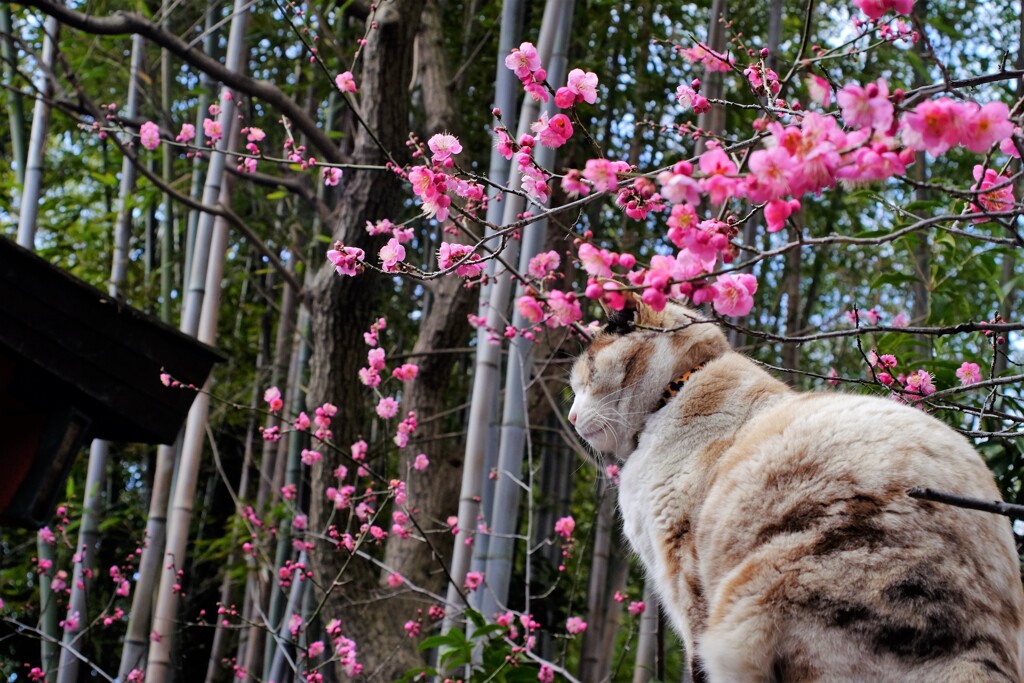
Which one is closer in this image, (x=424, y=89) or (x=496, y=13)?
(x=424, y=89)

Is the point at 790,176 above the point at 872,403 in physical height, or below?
above

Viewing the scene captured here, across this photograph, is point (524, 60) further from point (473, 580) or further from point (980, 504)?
point (473, 580)

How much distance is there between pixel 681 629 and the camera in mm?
1908

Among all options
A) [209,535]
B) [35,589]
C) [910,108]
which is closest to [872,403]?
[910,108]

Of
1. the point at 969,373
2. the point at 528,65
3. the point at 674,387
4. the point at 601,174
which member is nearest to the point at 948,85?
the point at 601,174

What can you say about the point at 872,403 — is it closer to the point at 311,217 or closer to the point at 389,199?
the point at 389,199

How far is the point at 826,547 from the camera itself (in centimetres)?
159

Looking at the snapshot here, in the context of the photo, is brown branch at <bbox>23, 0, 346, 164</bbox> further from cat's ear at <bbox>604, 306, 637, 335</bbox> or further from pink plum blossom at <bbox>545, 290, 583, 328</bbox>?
pink plum blossom at <bbox>545, 290, 583, 328</bbox>

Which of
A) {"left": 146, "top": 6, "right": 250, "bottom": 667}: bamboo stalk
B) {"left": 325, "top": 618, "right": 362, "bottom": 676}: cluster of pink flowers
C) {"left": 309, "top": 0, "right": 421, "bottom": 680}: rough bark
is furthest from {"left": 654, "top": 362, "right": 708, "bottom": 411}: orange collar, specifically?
{"left": 146, "top": 6, "right": 250, "bottom": 667}: bamboo stalk

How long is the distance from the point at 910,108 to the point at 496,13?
4639 mm

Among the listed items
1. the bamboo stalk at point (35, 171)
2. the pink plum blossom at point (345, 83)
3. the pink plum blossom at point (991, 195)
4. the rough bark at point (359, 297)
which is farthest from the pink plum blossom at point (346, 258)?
the bamboo stalk at point (35, 171)

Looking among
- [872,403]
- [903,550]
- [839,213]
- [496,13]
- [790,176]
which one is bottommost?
[903,550]

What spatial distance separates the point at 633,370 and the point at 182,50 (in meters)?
2.43

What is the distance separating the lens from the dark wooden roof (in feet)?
8.48
